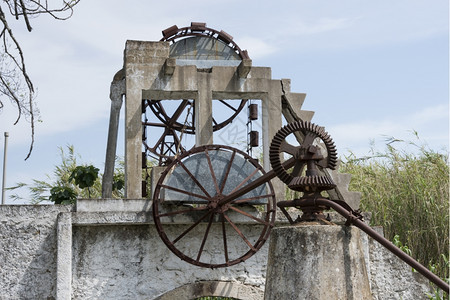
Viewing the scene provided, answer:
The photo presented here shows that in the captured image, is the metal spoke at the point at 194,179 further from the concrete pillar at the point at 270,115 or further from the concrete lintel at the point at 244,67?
the concrete lintel at the point at 244,67

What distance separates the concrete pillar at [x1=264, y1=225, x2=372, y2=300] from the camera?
508cm

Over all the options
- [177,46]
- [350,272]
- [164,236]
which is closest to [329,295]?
[350,272]

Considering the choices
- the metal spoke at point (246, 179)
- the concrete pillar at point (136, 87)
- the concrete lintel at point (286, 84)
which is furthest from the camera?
the concrete lintel at point (286, 84)

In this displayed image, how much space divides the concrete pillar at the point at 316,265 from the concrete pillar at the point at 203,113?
4.46 m

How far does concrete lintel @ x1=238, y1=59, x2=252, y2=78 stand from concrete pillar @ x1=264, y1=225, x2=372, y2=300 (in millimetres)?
4732

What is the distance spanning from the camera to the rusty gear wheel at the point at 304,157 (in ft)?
17.5

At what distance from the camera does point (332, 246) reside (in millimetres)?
5168

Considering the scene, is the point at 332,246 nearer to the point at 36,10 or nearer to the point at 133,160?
the point at 36,10

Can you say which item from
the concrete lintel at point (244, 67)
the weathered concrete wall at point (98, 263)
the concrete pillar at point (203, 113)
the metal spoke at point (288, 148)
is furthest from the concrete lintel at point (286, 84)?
the metal spoke at point (288, 148)

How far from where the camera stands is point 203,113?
972 centimetres

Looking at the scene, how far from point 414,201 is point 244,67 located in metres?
4.16

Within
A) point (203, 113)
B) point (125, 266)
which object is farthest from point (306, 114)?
point (125, 266)

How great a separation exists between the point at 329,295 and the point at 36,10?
A: 4020 mm

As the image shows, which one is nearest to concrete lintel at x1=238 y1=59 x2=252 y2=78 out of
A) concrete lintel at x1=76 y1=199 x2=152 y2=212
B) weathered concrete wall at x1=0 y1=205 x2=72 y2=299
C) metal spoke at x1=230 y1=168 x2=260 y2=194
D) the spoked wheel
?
the spoked wheel
